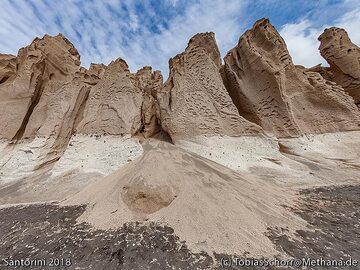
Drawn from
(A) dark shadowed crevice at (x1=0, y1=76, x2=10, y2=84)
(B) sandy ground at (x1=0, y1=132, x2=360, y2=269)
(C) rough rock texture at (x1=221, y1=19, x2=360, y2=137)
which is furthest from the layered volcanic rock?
(A) dark shadowed crevice at (x1=0, y1=76, x2=10, y2=84)

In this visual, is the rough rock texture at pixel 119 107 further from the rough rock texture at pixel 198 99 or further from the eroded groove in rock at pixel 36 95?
the eroded groove in rock at pixel 36 95

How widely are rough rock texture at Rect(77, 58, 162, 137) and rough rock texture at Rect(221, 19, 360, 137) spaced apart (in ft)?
13.1

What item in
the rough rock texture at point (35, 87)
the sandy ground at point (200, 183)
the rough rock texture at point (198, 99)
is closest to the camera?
the sandy ground at point (200, 183)

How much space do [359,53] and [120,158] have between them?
13.5 metres

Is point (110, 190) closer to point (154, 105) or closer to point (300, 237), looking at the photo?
point (300, 237)

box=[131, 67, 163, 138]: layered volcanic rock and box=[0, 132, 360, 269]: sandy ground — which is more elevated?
box=[131, 67, 163, 138]: layered volcanic rock

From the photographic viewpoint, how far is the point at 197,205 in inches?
109

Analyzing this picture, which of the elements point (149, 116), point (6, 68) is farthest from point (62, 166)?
point (6, 68)

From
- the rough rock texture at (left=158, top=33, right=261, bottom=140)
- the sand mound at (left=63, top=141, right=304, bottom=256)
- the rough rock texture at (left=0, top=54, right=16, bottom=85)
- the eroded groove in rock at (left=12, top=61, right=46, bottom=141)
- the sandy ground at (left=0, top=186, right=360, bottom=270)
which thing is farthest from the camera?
the rough rock texture at (left=0, top=54, right=16, bottom=85)

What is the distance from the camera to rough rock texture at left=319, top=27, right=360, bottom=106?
10.4m

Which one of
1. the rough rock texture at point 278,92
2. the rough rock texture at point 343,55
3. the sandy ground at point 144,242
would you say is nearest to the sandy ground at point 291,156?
the rough rock texture at point 278,92

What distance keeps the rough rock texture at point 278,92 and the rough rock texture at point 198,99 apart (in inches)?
47.6

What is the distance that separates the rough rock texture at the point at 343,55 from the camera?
10.4 m

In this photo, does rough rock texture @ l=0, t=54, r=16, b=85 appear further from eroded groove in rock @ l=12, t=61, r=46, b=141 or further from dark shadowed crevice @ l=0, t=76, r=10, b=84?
eroded groove in rock @ l=12, t=61, r=46, b=141
